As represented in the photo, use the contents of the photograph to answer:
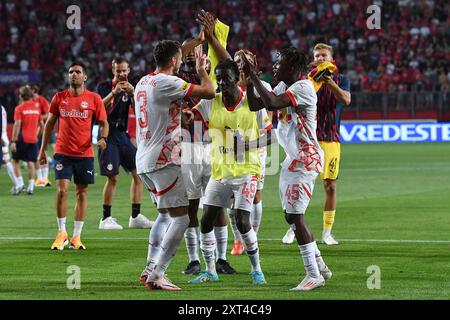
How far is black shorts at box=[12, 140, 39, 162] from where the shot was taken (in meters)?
21.7

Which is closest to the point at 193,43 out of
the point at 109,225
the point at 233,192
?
the point at 233,192

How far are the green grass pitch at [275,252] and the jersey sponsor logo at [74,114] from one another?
65.4 inches

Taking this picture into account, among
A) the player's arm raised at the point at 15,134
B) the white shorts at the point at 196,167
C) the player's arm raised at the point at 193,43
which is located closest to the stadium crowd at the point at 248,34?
the player's arm raised at the point at 15,134

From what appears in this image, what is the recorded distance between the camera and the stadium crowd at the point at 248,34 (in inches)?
1702

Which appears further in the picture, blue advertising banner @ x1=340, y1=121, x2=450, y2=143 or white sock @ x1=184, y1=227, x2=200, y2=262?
blue advertising banner @ x1=340, y1=121, x2=450, y2=143

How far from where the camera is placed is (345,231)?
46.5 feet

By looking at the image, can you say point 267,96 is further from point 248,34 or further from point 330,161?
point 248,34

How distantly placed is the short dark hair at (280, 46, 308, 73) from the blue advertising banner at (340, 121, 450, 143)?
28.5m

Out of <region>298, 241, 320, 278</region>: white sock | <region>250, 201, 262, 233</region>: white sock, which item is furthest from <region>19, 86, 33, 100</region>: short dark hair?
<region>298, 241, 320, 278</region>: white sock

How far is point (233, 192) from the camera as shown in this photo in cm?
982

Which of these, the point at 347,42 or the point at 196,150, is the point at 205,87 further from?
the point at 347,42

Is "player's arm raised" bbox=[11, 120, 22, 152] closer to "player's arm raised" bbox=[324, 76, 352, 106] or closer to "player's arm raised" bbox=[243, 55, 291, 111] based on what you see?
"player's arm raised" bbox=[324, 76, 352, 106]

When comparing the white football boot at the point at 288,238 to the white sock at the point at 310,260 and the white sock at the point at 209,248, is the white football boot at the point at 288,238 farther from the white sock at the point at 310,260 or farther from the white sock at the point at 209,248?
the white sock at the point at 310,260
